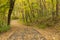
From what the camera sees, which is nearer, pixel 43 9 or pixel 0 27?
pixel 0 27

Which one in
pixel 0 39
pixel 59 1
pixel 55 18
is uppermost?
pixel 59 1

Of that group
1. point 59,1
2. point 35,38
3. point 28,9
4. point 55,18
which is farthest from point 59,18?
point 28,9

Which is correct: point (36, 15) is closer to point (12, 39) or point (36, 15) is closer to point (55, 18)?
point (55, 18)

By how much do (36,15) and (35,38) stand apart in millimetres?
16420

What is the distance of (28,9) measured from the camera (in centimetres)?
3119

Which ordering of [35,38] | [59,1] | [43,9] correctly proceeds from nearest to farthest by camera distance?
[35,38] < [59,1] < [43,9]

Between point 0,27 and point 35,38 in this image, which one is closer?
point 35,38

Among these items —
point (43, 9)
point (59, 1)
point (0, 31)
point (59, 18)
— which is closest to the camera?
point (0, 31)

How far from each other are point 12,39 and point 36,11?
55.6 feet

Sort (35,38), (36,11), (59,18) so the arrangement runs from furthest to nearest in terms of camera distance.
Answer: (36,11) < (59,18) < (35,38)

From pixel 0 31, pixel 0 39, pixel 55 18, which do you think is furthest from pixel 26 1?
pixel 0 39

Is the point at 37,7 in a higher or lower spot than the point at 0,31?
higher

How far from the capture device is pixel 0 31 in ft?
62.2

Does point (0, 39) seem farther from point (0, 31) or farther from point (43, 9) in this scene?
point (43, 9)
